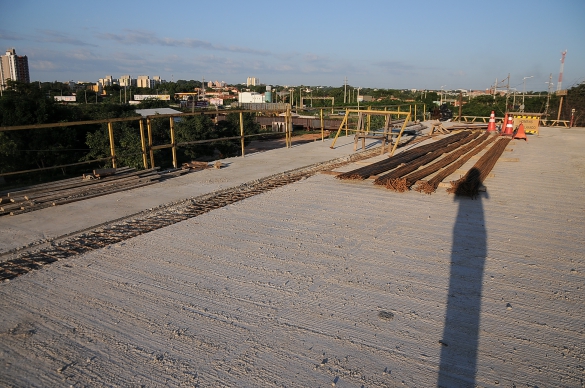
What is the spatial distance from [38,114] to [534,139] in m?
25.8

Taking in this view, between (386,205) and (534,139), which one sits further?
(534,139)

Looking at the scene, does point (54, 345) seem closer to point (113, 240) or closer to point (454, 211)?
point (113, 240)

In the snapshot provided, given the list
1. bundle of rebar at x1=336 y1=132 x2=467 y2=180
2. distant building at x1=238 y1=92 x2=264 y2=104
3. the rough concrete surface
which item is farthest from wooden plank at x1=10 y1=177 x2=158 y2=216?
distant building at x1=238 y1=92 x2=264 y2=104

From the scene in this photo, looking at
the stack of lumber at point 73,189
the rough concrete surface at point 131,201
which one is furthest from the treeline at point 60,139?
the stack of lumber at point 73,189

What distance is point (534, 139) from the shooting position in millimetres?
19281

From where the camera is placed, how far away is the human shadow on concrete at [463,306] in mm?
3117

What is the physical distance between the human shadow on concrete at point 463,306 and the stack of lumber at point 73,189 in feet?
21.2

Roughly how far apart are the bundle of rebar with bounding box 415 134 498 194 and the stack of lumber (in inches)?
230

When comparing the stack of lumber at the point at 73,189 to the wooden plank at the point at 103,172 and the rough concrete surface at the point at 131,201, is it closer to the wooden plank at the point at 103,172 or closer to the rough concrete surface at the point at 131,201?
the wooden plank at the point at 103,172

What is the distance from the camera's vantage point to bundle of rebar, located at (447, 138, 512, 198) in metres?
8.54

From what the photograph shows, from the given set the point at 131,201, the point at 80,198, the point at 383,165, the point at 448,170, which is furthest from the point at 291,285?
the point at 448,170

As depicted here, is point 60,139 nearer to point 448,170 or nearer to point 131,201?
point 131,201

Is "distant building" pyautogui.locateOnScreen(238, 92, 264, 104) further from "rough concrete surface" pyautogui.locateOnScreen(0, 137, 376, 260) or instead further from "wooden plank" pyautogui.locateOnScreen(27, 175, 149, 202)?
"wooden plank" pyautogui.locateOnScreen(27, 175, 149, 202)

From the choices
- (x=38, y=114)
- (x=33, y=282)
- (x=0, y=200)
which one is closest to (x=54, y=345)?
(x=33, y=282)
